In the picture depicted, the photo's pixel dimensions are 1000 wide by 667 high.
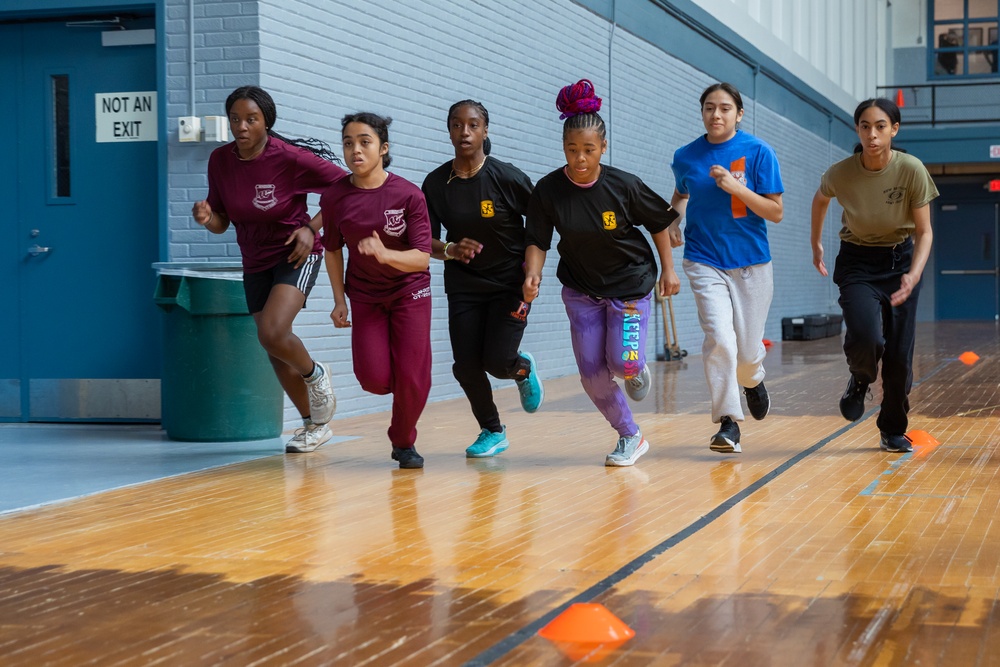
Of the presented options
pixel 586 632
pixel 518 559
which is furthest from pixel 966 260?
pixel 586 632

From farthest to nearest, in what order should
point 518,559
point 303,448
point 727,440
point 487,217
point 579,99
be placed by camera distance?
point 303,448 < point 727,440 < point 487,217 < point 579,99 < point 518,559

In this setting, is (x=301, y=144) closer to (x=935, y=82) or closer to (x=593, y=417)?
(x=593, y=417)

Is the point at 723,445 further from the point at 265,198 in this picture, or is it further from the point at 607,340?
the point at 265,198

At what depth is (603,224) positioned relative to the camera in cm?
629

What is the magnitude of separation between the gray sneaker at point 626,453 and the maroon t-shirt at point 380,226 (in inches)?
54.0

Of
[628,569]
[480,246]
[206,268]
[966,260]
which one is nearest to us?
[628,569]

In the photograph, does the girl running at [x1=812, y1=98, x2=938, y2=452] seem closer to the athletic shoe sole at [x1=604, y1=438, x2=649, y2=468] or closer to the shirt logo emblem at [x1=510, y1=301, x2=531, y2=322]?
the athletic shoe sole at [x1=604, y1=438, x2=649, y2=468]

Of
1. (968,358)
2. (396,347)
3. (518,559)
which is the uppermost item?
(396,347)

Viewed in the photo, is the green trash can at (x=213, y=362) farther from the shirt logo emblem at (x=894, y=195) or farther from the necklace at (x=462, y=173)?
the shirt logo emblem at (x=894, y=195)

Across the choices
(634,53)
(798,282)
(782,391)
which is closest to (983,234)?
(798,282)

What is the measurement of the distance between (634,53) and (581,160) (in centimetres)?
971

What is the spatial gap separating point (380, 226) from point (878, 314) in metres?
2.70

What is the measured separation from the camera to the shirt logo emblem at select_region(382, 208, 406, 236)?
629 centimetres

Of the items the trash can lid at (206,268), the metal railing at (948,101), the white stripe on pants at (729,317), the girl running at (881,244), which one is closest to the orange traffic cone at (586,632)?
the white stripe on pants at (729,317)
